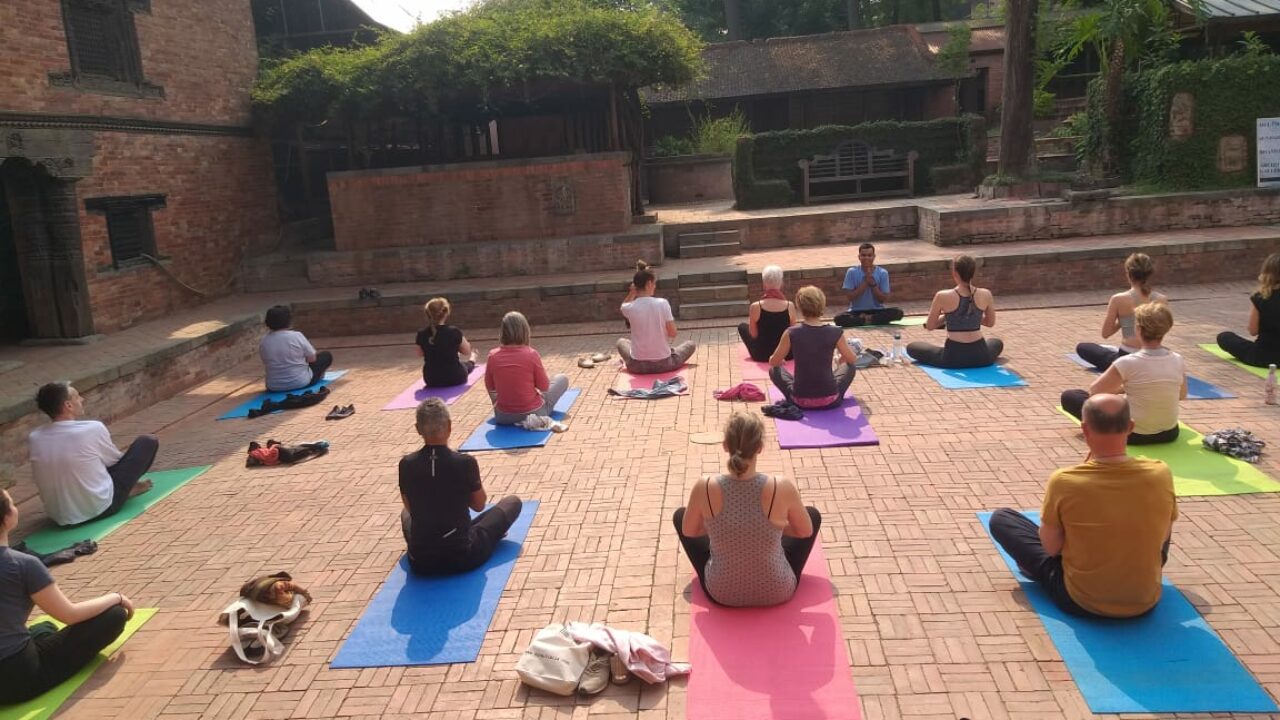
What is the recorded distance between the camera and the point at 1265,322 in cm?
861

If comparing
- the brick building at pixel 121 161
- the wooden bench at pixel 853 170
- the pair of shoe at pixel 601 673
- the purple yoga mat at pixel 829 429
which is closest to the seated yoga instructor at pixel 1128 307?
the purple yoga mat at pixel 829 429

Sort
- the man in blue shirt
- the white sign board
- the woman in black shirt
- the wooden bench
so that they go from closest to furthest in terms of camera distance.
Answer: the woman in black shirt
the man in blue shirt
the white sign board
the wooden bench

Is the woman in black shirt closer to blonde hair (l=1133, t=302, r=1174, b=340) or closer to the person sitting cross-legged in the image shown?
the person sitting cross-legged

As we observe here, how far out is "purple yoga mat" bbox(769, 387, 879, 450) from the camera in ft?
Result: 24.9

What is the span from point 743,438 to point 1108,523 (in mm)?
1775

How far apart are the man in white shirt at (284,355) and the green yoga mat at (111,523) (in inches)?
108

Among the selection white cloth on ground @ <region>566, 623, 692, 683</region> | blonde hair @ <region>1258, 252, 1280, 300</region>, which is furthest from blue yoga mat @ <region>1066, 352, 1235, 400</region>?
white cloth on ground @ <region>566, 623, 692, 683</region>

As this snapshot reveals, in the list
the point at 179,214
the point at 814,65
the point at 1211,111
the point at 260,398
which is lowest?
the point at 260,398

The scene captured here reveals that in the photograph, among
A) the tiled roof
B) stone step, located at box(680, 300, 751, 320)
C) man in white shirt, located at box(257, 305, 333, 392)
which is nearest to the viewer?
man in white shirt, located at box(257, 305, 333, 392)

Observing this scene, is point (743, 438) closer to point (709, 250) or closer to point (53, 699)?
point (53, 699)

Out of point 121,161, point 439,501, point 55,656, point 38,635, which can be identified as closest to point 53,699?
point 55,656

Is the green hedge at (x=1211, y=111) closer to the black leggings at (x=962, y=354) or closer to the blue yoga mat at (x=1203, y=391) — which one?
the black leggings at (x=962, y=354)

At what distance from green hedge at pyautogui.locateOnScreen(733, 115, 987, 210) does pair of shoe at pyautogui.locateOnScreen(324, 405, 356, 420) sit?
11.6 m

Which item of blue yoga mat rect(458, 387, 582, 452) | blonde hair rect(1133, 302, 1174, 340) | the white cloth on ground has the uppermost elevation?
blonde hair rect(1133, 302, 1174, 340)
